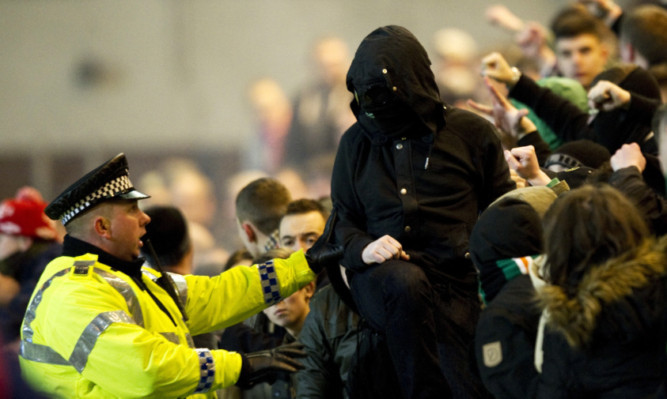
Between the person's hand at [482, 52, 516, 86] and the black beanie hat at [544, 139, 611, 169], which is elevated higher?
the person's hand at [482, 52, 516, 86]

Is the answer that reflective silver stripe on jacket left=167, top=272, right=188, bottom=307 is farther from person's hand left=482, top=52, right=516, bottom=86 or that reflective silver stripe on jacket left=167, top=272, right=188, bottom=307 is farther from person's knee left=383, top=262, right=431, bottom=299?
person's hand left=482, top=52, right=516, bottom=86

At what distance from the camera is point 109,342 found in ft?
10.2

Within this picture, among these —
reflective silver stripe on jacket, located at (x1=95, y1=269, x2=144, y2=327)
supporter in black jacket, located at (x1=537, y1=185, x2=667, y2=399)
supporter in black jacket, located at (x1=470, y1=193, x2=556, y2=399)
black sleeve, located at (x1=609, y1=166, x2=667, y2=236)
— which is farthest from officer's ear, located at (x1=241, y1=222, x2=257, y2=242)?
supporter in black jacket, located at (x1=537, y1=185, x2=667, y2=399)

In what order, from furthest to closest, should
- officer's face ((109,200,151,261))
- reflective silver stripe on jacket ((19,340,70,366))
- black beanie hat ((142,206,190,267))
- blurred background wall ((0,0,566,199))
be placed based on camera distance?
blurred background wall ((0,0,566,199))
black beanie hat ((142,206,190,267))
officer's face ((109,200,151,261))
reflective silver stripe on jacket ((19,340,70,366))

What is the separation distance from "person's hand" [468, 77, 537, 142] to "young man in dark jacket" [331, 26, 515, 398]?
881 millimetres

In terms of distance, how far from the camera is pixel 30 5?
1145 centimetres

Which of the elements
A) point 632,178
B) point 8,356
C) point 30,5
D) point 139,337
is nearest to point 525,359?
point 632,178

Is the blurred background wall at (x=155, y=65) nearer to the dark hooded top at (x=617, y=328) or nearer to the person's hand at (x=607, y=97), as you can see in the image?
the person's hand at (x=607, y=97)

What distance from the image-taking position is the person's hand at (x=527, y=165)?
3436 millimetres

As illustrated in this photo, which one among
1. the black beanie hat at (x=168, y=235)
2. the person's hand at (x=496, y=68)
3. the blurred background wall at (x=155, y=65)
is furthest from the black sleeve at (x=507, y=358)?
the blurred background wall at (x=155, y=65)

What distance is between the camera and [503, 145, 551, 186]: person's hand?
11.3 ft

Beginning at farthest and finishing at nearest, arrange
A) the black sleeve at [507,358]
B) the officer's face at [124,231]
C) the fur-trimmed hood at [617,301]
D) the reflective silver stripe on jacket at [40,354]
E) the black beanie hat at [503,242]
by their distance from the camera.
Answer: the officer's face at [124,231]
the reflective silver stripe on jacket at [40,354]
the black beanie hat at [503,242]
the black sleeve at [507,358]
the fur-trimmed hood at [617,301]

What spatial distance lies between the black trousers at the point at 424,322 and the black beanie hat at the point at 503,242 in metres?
0.24

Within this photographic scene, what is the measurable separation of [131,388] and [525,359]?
4.13ft
